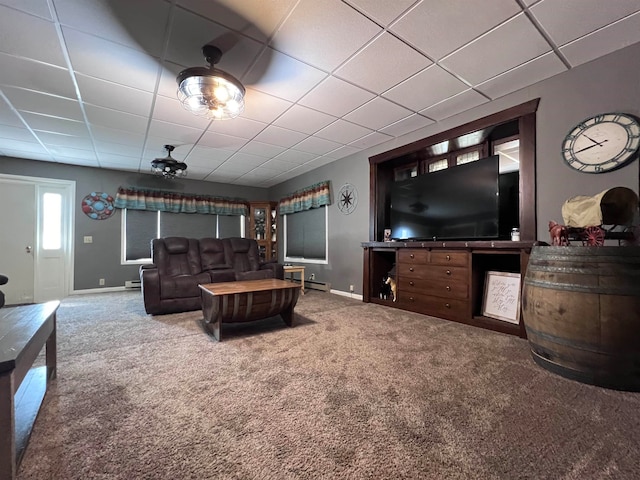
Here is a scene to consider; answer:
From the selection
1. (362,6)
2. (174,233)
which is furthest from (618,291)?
(174,233)

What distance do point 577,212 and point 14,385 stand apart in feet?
10.3

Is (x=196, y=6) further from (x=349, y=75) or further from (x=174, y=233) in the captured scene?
(x=174, y=233)

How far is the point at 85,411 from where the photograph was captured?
1.42m

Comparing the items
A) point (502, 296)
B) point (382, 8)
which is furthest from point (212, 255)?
point (502, 296)

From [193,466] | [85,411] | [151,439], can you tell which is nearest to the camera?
[193,466]

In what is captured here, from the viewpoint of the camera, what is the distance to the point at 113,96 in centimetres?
281

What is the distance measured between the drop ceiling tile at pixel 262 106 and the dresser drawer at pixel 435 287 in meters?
2.56

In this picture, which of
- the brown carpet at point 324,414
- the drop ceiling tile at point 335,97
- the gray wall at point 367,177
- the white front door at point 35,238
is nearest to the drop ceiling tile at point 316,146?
the gray wall at point 367,177

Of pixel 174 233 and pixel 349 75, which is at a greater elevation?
pixel 349 75

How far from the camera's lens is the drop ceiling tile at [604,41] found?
6.16 ft

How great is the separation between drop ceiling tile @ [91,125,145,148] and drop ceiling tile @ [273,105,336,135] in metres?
2.09

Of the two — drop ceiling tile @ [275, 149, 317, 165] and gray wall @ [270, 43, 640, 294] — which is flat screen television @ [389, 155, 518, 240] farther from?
drop ceiling tile @ [275, 149, 317, 165]

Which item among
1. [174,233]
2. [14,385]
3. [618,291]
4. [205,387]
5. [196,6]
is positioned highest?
[196,6]

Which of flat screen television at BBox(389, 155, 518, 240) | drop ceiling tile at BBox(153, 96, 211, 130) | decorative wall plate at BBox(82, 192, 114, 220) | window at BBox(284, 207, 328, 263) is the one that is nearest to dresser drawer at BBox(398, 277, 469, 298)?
flat screen television at BBox(389, 155, 518, 240)
